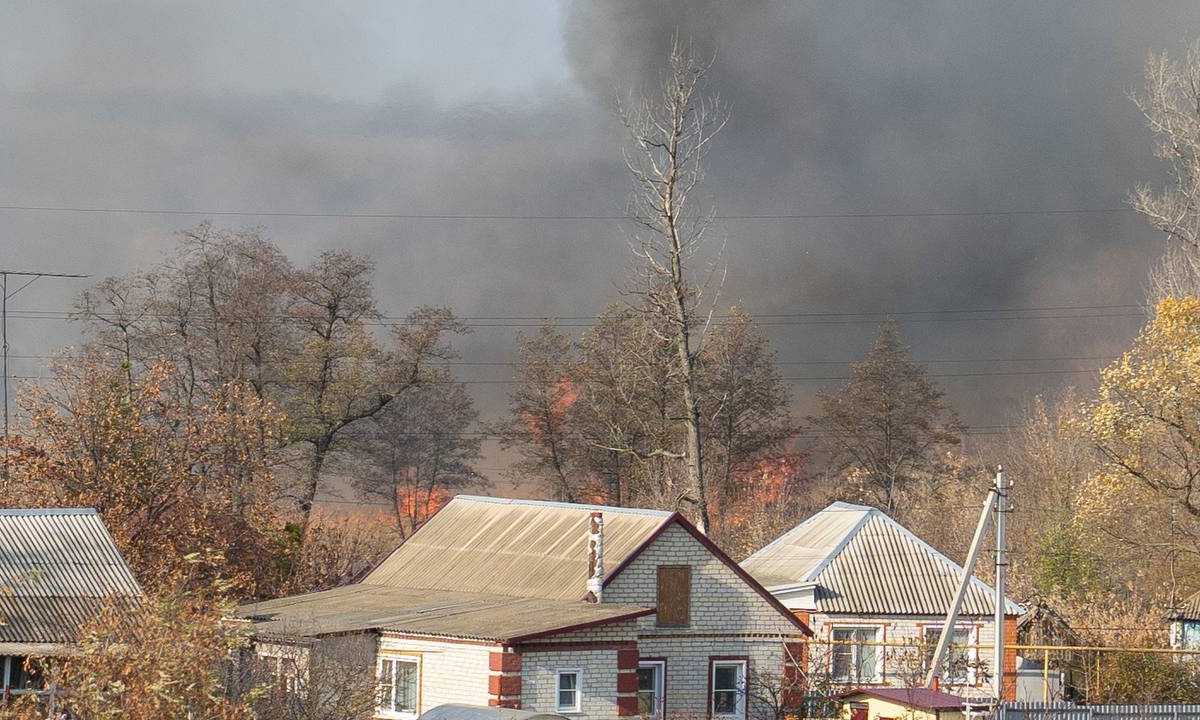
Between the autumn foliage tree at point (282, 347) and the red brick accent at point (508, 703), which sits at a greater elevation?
the autumn foliage tree at point (282, 347)

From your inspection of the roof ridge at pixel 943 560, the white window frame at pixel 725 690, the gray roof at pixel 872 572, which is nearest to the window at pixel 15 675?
the white window frame at pixel 725 690

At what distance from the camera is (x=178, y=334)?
62312 mm

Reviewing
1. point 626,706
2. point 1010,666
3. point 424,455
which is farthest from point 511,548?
point 424,455

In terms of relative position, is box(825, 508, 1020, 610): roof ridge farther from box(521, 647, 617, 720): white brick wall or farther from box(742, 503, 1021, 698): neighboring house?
box(521, 647, 617, 720): white brick wall

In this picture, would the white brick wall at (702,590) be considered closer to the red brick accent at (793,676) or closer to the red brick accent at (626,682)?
the red brick accent at (793,676)

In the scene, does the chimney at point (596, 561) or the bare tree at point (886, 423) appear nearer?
the chimney at point (596, 561)

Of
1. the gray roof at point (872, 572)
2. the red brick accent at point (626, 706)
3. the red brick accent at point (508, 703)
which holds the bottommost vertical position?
the red brick accent at point (626, 706)

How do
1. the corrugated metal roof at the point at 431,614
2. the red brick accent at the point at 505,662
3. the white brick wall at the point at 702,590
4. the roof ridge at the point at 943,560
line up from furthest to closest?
the roof ridge at the point at 943,560 < the white brick wall at the point at 702,590 < the corrugated metal roof at the point at 431,614 < the red brick accent at the point at 505,662

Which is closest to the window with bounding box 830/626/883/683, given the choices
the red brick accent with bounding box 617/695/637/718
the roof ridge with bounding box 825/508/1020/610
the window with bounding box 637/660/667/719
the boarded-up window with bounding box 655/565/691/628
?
the roof ridge with bounding box 825/508/1020/610

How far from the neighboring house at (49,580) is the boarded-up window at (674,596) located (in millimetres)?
11706

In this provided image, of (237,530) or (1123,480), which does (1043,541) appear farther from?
(237,530)

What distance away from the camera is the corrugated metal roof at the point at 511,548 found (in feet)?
114

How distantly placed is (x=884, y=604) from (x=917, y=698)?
34.7ft

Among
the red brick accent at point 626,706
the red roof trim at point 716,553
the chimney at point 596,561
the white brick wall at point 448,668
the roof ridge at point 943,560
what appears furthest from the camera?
the roof ridge at point 943,560
